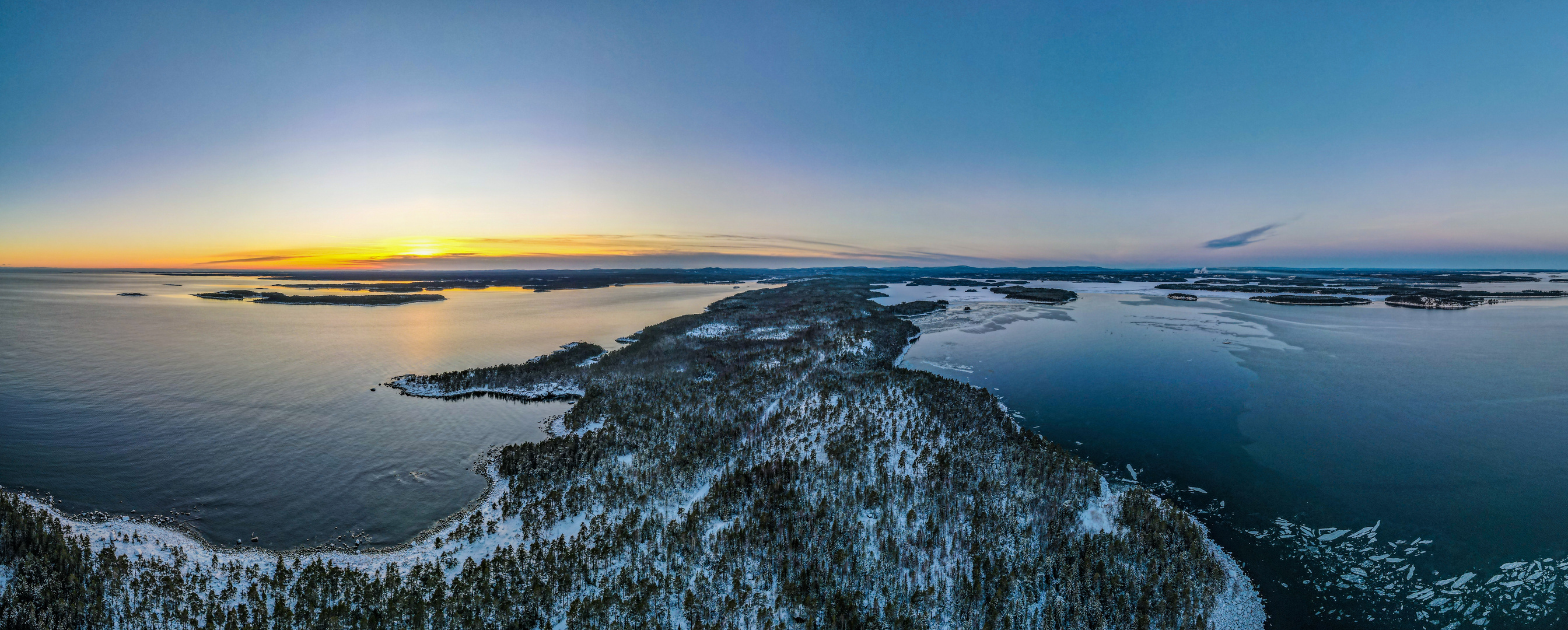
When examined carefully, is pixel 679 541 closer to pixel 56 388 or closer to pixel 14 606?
pixel 14 606

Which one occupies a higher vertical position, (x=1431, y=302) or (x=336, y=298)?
Result: (x=1431, y=302)

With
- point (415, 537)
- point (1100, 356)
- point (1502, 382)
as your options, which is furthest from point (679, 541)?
point (1502, 382)

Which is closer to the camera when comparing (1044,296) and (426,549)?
(426,549)

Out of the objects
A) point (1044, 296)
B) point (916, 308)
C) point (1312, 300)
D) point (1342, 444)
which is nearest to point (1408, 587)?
point (1342, 444)

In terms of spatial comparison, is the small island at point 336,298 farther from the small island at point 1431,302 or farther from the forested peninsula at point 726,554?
the small island at point 1431,302

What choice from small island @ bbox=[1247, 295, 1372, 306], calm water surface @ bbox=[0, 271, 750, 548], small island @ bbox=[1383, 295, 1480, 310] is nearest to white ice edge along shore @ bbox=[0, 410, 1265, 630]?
calm water surface @ bbox=[0, 271, 750, 548]

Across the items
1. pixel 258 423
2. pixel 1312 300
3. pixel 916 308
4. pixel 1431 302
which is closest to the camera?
pixel 258 423

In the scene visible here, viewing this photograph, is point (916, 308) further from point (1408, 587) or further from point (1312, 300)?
point (1312, 300)
